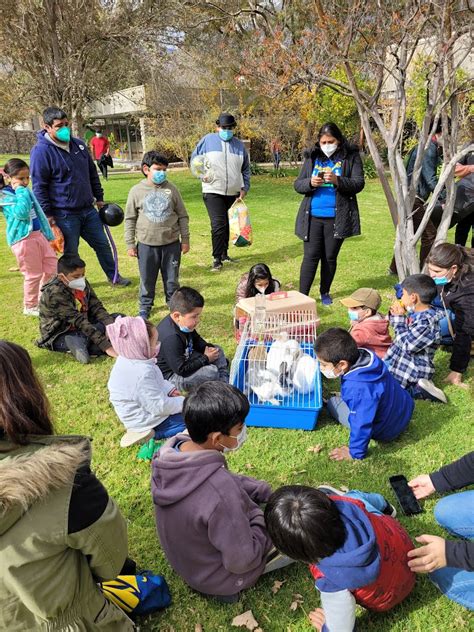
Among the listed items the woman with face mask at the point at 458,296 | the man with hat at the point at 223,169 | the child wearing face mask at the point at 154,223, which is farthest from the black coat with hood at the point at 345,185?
the man with hat at the point at 223,169

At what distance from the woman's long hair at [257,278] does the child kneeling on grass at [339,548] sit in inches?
118

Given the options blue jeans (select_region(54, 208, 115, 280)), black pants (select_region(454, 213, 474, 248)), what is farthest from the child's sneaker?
blue jeans (select_region(54, 208, 115, 280))

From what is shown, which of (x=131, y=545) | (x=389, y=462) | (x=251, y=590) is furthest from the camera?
(x=389, y=462)

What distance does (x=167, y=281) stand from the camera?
5289mm

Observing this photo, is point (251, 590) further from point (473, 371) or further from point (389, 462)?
point (473, 371)

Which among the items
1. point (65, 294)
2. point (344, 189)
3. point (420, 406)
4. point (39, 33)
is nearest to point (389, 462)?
point (420, 406)

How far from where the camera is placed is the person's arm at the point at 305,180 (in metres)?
4.91

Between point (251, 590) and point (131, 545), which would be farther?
point (131, 545)

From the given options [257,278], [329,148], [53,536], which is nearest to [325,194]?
[329,148]

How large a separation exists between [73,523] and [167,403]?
174 centimetres

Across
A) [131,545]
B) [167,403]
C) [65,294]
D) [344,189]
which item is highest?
[344,189]

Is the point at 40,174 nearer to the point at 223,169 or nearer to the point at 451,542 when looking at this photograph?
the point at 223,169

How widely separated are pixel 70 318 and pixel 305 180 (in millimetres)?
2861

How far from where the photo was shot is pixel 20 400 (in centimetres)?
148
